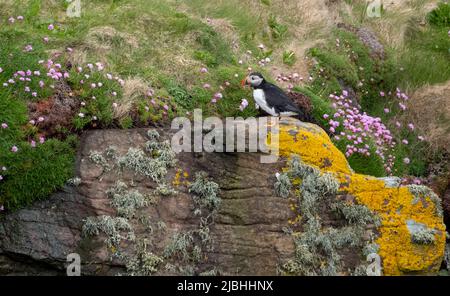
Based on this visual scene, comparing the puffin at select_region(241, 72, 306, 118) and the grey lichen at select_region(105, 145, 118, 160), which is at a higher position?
the puffin at select_region(241, 72, 306, 118)

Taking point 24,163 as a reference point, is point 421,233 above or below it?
below

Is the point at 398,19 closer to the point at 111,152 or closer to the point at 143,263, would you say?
the point at 111,152

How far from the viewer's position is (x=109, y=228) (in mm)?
7168

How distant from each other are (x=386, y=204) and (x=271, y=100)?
2.54 m

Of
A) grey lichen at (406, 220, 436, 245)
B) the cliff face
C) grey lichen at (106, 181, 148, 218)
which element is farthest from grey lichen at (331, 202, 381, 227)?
grey lichen at (106, 181, 148, 218)

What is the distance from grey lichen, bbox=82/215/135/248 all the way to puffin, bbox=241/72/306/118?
3.26 m

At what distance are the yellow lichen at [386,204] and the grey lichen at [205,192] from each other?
1.06 meters

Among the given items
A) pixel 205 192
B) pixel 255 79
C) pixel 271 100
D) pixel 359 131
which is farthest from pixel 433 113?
pixel 205 192

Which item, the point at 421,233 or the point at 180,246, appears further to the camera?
the point at 421,233

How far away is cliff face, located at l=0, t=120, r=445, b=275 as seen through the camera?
23.2 feet

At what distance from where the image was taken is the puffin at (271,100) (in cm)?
922

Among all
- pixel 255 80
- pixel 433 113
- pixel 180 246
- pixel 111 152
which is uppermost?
pixel 433 113

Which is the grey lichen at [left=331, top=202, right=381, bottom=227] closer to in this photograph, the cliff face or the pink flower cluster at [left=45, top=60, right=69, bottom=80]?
the cliff face

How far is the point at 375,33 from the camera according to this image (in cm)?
1558
